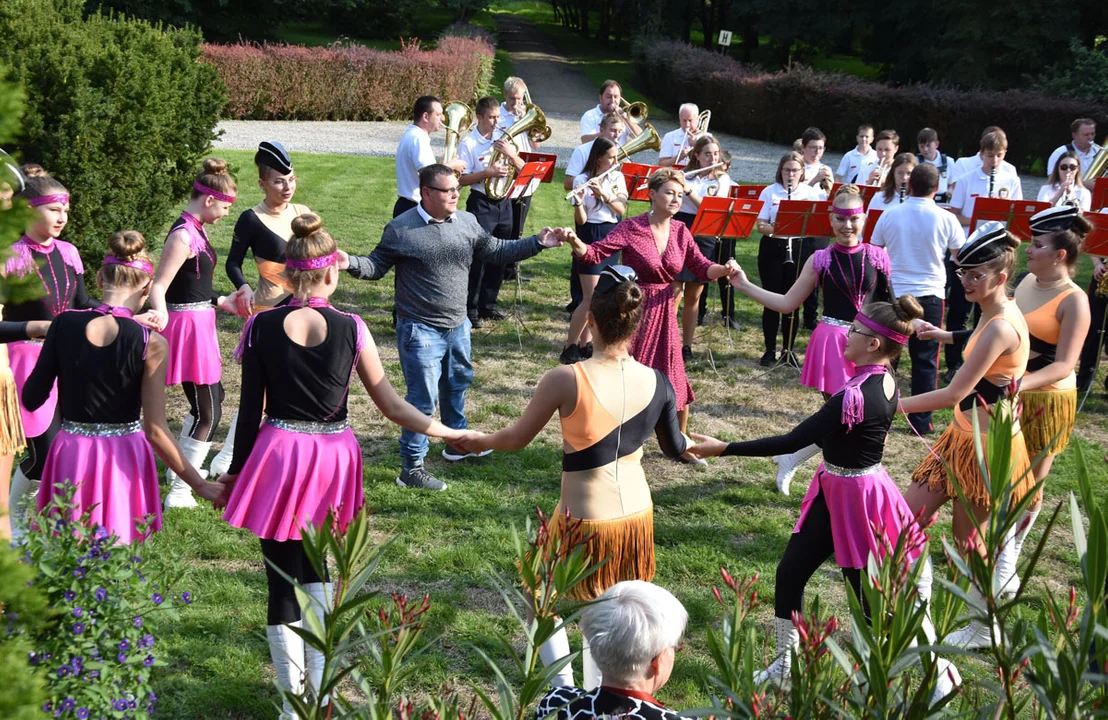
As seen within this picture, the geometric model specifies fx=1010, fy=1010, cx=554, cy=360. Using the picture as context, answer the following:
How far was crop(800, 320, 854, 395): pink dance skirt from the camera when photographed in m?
7.21

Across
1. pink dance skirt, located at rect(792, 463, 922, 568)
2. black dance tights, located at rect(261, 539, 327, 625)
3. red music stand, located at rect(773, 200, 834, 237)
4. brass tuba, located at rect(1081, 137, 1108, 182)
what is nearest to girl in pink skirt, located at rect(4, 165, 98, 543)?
black dance tights, located at rect(261, 539, 327, 625)

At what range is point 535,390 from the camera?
6.15 m

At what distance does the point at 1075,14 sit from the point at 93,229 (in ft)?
101

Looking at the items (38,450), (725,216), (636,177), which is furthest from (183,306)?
(636,177)

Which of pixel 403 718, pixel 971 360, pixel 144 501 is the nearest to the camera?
pixel 403 718

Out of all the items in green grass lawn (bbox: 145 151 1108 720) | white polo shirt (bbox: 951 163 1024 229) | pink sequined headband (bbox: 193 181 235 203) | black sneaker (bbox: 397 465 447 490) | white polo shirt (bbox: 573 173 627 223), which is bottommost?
green grass lawn (bbox: 145 151 1108 720)

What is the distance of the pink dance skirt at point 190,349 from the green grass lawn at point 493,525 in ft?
2.80

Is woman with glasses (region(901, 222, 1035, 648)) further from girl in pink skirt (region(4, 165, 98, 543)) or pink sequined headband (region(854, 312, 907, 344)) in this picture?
girl in pink skirt (region(4, 165, 98, 543))

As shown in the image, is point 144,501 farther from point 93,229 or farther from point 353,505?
point 93,229

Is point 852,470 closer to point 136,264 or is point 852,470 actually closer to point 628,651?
point 628,651

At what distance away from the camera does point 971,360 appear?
17.1ft

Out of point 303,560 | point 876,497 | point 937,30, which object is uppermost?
point 937,30

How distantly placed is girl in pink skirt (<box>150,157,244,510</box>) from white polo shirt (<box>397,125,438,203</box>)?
11.7 ft

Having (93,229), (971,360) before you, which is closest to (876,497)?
(971,360)
